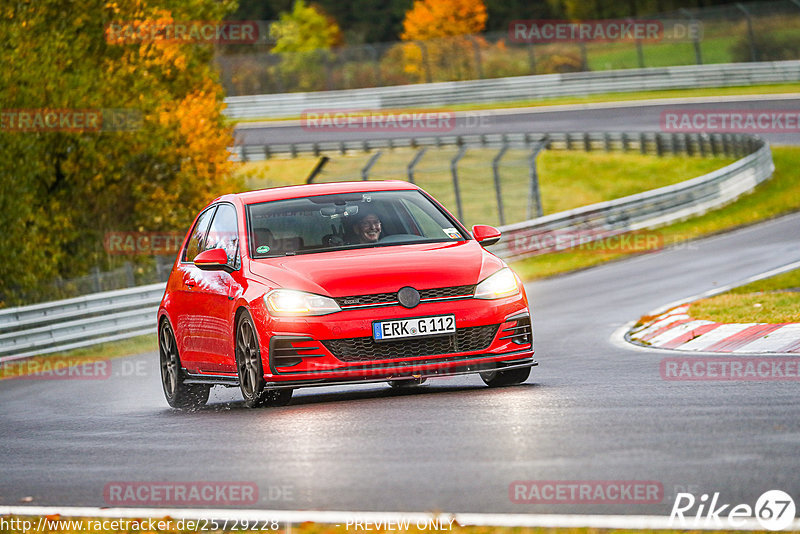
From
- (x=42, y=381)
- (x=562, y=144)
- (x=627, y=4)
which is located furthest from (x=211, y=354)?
(x=627, y=4)

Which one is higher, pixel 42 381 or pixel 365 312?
pixel 365 312

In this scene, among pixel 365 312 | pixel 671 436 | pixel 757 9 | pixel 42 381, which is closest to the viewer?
pixel 671 436

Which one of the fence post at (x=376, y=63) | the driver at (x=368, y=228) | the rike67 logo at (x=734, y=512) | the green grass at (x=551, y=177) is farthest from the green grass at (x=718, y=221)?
the fence post at (x=376, y=63)

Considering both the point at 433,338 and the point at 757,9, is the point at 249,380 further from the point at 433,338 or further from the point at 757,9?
the point at 757,9

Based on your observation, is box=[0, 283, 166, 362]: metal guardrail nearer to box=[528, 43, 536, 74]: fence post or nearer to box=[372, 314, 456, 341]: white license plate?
box=[372, 314, 456, 341]: white license plate

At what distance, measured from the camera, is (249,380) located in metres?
10.0

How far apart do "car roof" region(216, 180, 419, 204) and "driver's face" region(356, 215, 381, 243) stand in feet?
1.27

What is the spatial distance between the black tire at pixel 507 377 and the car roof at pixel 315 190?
1771 mm

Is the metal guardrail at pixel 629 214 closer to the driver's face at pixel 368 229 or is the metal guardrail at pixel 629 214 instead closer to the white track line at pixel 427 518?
the driver's face at pixel 368 229

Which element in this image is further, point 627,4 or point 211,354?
point 627,4

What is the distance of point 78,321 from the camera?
2038cm

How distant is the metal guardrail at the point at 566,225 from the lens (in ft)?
65.0

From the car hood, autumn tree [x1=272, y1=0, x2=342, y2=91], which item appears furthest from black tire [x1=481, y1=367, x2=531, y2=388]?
autumn tree [x1=272, y1=0, x2=342, y2=91]

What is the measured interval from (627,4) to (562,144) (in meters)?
50.6
